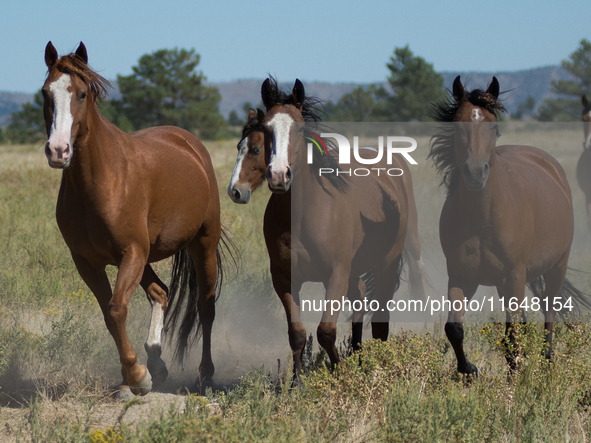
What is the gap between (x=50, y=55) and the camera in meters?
4.03

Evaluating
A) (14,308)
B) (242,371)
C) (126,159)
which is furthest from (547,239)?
(14,308)

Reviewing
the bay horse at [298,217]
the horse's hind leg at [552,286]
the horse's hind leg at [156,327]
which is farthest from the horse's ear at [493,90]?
the horse's hind leg at [156,327]

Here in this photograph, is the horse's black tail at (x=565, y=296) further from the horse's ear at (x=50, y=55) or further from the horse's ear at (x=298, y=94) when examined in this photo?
the horse's ear at (x=50, y=55)

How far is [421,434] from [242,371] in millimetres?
2917

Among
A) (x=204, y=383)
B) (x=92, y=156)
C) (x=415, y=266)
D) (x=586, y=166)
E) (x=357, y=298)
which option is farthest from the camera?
(x=586, y=166)

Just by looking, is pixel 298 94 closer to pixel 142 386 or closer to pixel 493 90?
pixel 493 90

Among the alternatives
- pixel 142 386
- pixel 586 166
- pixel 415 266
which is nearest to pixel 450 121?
pixel 415 266

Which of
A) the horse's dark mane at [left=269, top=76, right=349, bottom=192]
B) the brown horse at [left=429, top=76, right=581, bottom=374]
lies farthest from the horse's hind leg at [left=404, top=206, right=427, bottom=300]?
the horse's dark mane at [left=269, top=76, right=349, bottom=192]

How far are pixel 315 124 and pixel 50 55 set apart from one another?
75.4 inches

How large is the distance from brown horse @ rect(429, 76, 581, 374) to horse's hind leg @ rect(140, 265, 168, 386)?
2.38 m

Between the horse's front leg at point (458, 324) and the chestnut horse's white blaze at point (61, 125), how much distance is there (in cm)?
292

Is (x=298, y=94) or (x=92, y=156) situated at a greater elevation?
(x=298, y=94)

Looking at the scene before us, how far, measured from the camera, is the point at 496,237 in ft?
14.5

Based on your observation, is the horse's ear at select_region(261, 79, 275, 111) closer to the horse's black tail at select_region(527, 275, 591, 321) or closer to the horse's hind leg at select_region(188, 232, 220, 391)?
the horse's hind leg at select_region(188, 232, 220, 391)
